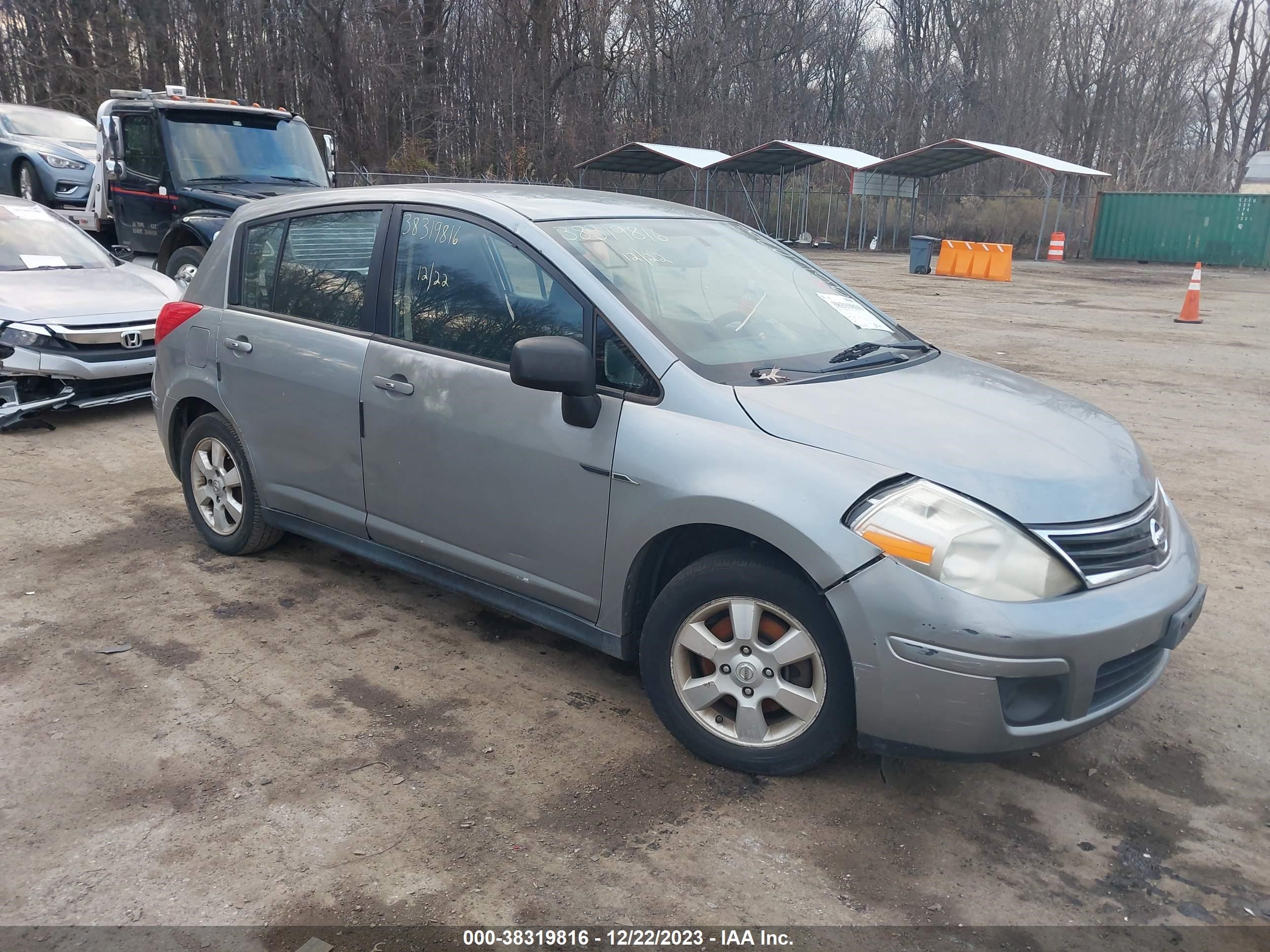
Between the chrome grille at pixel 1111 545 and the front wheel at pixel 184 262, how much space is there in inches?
401

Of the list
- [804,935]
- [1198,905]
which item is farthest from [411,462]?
[1198,905]

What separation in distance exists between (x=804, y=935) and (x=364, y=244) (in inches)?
124

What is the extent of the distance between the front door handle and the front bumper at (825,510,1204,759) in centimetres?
191

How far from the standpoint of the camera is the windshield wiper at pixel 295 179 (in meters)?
11.7

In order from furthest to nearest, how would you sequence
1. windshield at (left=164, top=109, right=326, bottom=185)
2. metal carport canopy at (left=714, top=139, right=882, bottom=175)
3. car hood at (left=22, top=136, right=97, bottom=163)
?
metal carport canopy at (left=714, top=139, right=882, bottom=175) < car hood at (left=22, top=136, right=97, bottom=163) < windshield at (left=164, top=109, right=326, bottom=185)

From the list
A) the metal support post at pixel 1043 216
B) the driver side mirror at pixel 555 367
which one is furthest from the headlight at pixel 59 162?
the metal support post at pixel 1043 216

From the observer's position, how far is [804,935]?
8.36 ft

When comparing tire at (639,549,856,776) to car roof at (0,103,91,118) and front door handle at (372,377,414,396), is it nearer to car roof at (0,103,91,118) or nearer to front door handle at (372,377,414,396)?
front door handle at (372,377,414,396)

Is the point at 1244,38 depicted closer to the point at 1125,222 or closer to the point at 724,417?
the point at 1125,222

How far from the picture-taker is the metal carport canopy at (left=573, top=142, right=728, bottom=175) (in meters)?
27.5

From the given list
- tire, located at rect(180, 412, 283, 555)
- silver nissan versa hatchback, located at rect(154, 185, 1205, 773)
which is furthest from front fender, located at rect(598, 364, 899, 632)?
tire, located at rect(180, 412, 283, 555)

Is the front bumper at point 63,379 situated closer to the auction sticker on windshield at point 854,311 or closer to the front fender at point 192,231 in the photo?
the front fender at point 192,231

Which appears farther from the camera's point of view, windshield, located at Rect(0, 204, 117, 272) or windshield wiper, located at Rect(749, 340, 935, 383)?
windshield, located at Rect(0, 204, 117, 272)

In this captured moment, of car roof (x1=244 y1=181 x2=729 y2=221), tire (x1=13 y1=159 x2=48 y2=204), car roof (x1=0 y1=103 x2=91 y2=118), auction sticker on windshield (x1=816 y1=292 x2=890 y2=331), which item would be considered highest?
car roof (x1=0 y1=103 x2=91 y2=118)
